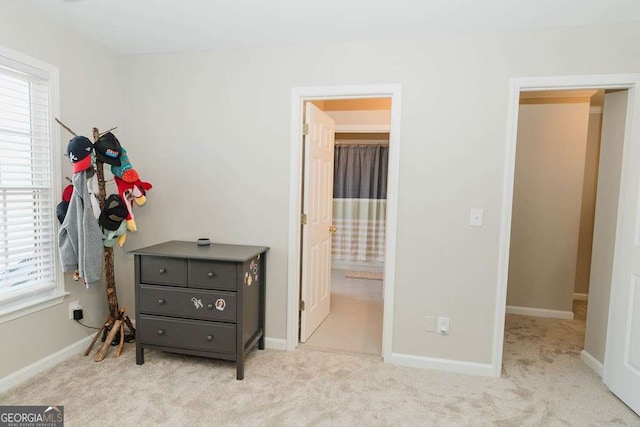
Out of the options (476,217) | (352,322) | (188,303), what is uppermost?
(476,217)

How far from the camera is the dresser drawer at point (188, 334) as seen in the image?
2393mm

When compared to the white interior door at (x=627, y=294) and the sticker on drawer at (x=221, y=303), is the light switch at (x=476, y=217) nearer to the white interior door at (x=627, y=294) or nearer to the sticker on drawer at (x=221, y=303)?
the white interior door at (x=627, y=294)

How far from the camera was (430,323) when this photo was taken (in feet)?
8.54

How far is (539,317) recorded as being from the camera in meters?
3.70

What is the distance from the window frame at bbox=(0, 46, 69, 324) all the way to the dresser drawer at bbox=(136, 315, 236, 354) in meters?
0.64

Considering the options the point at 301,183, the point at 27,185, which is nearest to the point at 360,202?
the point at 301,183

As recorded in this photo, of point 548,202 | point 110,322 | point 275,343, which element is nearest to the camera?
point 110,322

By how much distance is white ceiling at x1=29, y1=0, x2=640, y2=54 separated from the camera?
208cm

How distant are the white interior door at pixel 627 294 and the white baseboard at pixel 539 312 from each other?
1.40 meters

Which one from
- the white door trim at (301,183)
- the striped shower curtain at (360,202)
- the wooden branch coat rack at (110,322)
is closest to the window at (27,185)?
the wooden branch coat rack at (110,322)

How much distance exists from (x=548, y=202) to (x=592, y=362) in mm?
1630

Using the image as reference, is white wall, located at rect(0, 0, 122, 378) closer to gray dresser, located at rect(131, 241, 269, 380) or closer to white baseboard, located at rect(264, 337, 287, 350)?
gray dresser, located at rect(131, 241, 269, 380)

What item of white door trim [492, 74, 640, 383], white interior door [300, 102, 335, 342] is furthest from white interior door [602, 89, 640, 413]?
white interior door [300, 102, 335, 342]

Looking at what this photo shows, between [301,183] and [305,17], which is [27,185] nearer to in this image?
[301,183]
